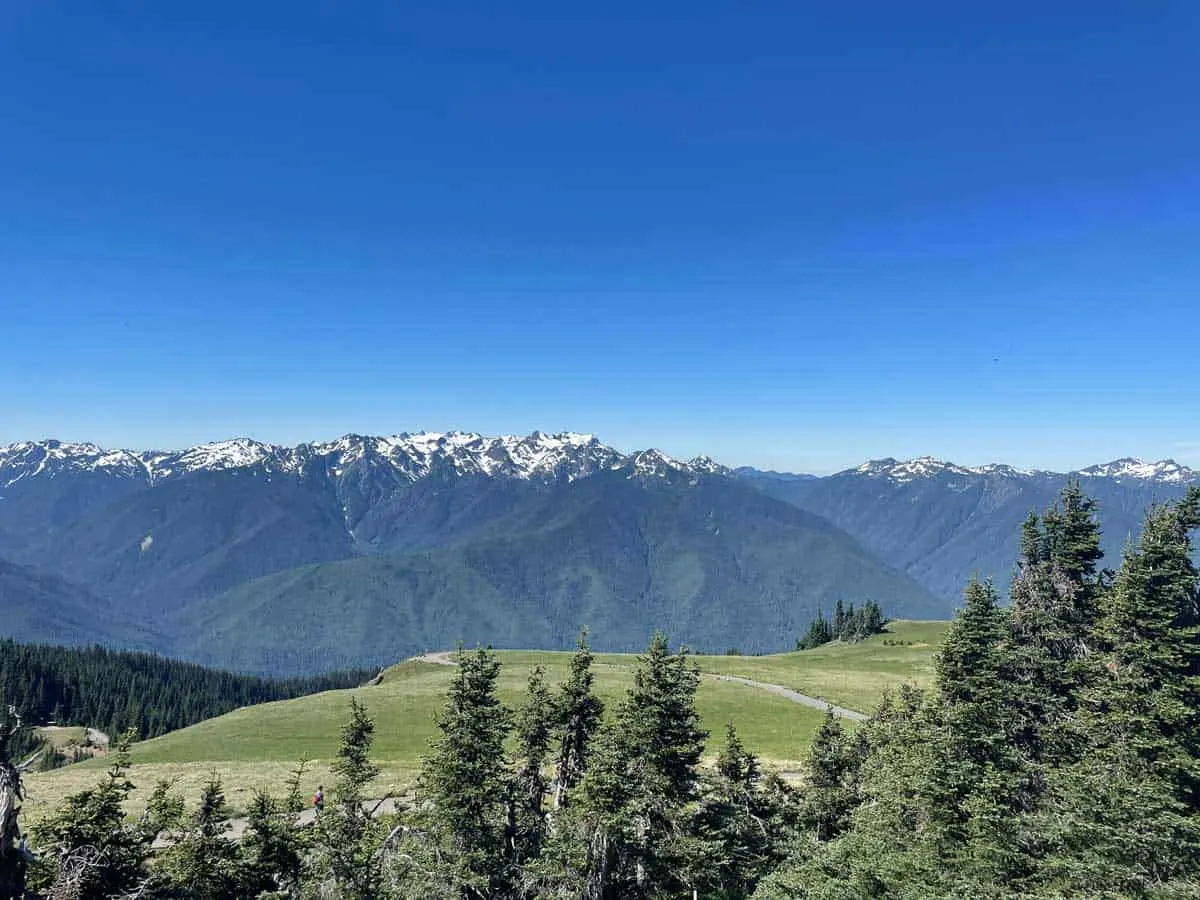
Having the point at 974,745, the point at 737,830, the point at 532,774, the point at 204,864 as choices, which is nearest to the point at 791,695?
the point at 974,745

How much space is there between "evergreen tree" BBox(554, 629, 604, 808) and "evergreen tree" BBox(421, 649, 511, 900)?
5210mm

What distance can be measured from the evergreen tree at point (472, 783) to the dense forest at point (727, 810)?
3.4 inches

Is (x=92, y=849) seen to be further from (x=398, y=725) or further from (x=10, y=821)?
(x=398, y=725)

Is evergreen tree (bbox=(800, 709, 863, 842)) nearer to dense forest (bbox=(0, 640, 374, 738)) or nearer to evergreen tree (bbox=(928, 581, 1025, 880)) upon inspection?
evergreen tree (bbox=(928, 581, 1025, 880))

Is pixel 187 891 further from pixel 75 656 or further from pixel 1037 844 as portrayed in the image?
pixel 75 656

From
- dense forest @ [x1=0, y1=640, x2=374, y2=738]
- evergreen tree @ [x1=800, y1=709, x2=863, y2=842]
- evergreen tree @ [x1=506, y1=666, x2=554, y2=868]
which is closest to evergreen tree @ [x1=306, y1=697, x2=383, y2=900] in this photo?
evergreen tree @ [x1=506, y1=666, x2=554, y2=868]

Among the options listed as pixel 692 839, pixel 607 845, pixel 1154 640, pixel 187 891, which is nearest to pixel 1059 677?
pixel 1154 640

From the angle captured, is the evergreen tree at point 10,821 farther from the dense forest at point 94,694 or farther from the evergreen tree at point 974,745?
the dense forest at point 94,694

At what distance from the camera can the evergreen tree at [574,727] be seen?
1195 inches

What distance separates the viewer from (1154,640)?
3262 cm

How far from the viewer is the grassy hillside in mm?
59156

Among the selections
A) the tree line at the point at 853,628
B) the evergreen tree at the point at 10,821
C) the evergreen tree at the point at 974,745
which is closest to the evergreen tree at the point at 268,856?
the evergreen tree at the point at 10,821

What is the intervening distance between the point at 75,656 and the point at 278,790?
7544 inches

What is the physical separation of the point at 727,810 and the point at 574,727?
820 cm
